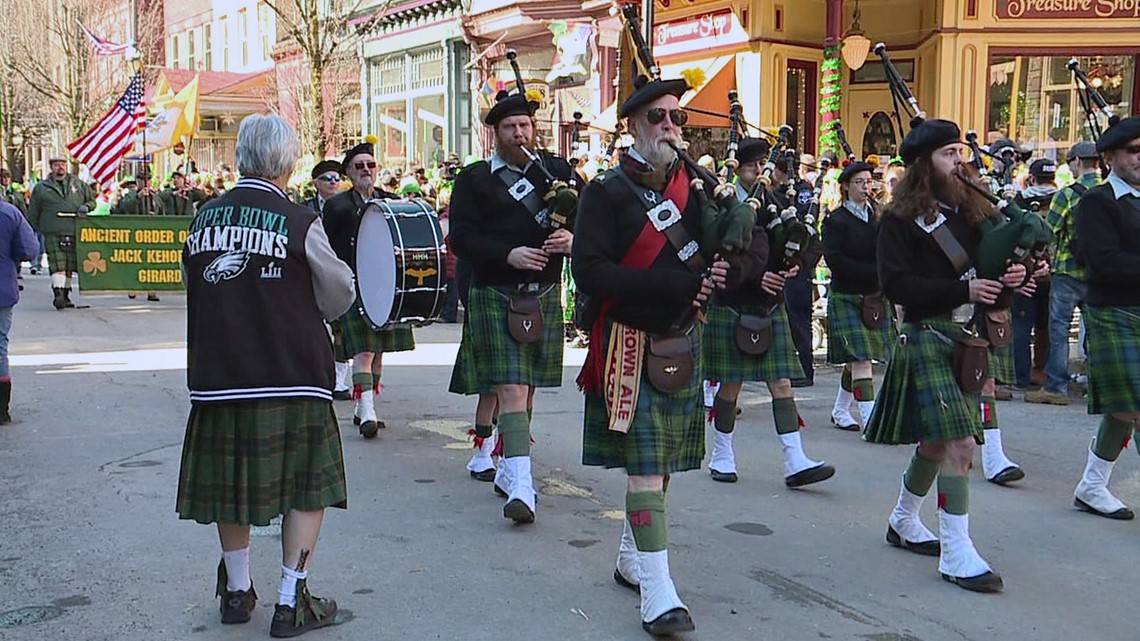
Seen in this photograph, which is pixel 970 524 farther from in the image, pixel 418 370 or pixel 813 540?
pixel 418 370

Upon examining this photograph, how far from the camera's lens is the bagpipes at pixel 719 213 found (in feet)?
13.3

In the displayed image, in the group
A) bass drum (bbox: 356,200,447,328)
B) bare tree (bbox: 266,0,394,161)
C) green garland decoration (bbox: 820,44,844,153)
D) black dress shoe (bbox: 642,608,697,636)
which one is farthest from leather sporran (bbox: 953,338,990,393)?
bare tree (bbox: 266,0,394,161)

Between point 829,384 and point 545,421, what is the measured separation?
3.19 metres

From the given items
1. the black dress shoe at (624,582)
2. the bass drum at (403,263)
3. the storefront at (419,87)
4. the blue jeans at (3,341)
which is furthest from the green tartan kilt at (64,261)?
the black dress shoe at (624,582)

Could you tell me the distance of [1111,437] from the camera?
5.87m

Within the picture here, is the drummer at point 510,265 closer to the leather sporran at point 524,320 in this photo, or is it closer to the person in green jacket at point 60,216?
the leather sporran at point 524,320

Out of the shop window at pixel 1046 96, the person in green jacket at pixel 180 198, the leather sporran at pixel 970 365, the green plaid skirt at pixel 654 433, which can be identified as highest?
the shop window at pixel 1046 96

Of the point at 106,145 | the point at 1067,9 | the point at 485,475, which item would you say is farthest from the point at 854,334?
the point at 106,145

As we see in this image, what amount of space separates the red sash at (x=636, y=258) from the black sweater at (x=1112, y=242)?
2368 millimetres

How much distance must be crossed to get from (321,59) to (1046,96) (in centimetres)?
1192

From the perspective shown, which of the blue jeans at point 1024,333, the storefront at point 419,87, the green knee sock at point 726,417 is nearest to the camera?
the green knee sock at point 726,417

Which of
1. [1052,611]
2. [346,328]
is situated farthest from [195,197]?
[1052,611]

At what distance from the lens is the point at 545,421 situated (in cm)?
829

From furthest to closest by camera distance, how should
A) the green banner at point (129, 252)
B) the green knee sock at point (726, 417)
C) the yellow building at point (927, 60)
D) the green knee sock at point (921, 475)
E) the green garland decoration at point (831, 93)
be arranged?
the yellow building at point (927, 60) < the green banner at point (129, 252) < the green garland decoration at point (831, 93) < the green knee sock at point (726, 417) < the green knee sock at point (921, 475)
